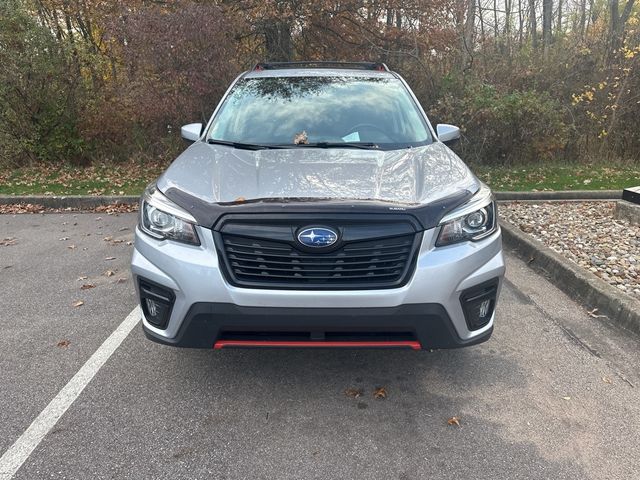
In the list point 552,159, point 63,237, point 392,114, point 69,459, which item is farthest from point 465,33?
point 69,459

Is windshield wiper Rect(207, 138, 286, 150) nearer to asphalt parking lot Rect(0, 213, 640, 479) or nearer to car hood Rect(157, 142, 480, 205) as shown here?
car hood Rect(157, 142, 480, 205)

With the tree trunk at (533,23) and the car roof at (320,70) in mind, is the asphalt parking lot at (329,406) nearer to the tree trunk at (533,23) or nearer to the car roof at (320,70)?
the car roof at (320,70)

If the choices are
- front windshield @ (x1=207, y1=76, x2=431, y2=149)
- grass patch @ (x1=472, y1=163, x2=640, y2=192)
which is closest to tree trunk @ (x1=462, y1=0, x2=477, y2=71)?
grass patch @ (x1=472, y1=163, x2=640, y2=192)

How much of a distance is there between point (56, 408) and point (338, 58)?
9183 mm

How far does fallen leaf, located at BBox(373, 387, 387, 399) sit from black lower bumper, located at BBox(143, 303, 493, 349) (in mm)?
498

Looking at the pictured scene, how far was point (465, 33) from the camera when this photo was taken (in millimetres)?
11047

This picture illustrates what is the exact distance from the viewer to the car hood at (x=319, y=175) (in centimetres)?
269

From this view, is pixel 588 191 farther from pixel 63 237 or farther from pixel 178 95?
pixel 63 237

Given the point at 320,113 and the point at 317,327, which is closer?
the point at 317,327

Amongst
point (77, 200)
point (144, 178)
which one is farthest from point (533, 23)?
point (77, 200)

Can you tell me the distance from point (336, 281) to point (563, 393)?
1.59 meters

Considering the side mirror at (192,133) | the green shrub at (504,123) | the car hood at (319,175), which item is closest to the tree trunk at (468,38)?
the green shrub at (504,123)

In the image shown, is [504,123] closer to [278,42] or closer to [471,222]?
[278,42]

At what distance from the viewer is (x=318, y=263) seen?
8.31ft
